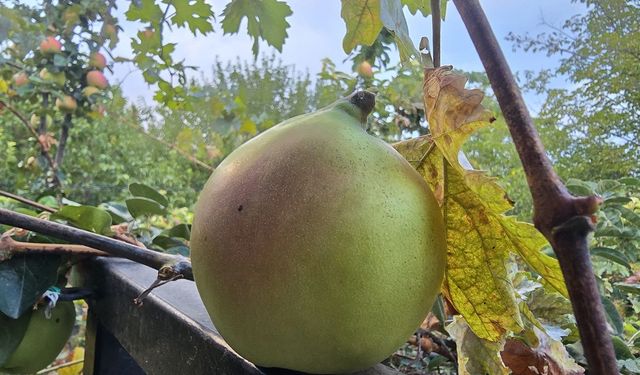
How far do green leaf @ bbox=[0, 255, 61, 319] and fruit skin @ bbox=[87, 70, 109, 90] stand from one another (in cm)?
133

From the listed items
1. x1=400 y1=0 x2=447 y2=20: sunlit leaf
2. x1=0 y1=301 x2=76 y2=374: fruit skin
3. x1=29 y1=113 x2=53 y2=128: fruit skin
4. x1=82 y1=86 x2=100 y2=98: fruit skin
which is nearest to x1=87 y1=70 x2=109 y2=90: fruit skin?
x1=82 y1=86 x2=100 y2=98: fruit skin

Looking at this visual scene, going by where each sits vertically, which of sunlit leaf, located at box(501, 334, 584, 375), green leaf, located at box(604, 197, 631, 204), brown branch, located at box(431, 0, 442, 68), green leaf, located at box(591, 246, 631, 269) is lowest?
sunlit leaf, located at box(501, 334, 584, 375)

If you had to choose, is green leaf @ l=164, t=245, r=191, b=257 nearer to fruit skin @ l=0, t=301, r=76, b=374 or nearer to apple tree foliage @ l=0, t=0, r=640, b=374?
apple tree foliage @ l=0, t=0, r=640, b=374

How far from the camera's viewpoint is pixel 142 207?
0.73m

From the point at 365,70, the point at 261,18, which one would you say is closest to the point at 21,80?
the point at 365,70

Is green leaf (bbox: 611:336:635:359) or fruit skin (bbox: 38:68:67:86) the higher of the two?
fruit skin (bbox: 38:68:67:86)

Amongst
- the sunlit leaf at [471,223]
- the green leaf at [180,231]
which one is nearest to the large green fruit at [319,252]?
the sunlit leaf at [471,223]

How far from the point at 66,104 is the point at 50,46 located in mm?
184

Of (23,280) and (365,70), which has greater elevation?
(365,70)

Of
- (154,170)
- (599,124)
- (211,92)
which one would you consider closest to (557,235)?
(211,92)

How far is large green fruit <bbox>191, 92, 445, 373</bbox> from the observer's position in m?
0.23

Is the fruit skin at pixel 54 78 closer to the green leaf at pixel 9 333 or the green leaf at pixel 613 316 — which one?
the green leaf at pixel 9 333

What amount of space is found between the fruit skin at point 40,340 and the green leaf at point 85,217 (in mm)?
86

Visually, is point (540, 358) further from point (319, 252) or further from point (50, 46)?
point (50, 46)
